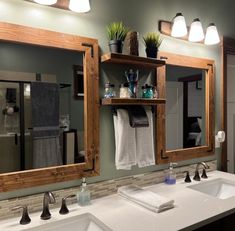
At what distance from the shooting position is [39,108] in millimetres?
1339

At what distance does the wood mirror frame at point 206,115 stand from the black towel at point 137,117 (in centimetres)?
20

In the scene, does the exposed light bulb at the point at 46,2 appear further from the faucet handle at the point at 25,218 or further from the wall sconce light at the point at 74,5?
the faucet handle at the point at 25,218

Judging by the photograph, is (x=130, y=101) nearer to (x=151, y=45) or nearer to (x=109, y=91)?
(x=109, y=91)

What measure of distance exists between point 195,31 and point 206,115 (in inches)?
28.7

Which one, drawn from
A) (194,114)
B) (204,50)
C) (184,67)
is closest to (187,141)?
(194,114)

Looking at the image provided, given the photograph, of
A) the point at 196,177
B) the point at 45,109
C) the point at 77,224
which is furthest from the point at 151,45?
the point at 77,224

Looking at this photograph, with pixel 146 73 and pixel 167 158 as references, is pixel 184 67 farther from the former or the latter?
pixel 167 158

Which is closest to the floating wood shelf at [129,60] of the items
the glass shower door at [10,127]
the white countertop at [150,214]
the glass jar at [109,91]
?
the glass jar at [109,91]

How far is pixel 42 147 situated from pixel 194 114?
4.40ft

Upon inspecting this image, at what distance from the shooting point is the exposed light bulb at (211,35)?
6.51 ft

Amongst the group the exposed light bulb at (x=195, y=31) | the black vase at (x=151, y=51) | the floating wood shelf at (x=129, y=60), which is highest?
the exposed light bulb at (x=195, y=31)

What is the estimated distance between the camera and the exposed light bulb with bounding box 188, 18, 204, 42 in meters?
1.90

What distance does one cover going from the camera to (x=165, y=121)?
6.00ft

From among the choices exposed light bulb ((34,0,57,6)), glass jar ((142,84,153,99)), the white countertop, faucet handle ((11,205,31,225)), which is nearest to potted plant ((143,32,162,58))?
glass jar ((142,84,153,99))
